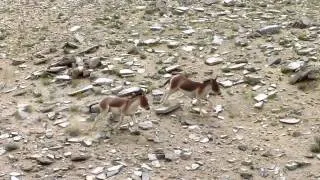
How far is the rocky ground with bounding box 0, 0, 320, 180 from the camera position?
12.2m

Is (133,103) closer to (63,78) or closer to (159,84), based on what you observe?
(159,84)

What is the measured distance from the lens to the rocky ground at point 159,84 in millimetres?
12172

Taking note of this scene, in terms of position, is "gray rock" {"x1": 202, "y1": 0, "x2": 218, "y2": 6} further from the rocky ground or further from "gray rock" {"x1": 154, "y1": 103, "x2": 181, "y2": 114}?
"gray rock" {"x1": 154, "y1": 103, "x2": 181, "y2": 114}

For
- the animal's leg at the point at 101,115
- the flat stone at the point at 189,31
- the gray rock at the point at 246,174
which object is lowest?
the gray rock at the point at 246,174

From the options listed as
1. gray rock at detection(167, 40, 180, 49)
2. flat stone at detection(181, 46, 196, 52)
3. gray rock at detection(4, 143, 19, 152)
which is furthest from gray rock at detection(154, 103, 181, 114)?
gray rock at detection(167, 40, 180, 49)

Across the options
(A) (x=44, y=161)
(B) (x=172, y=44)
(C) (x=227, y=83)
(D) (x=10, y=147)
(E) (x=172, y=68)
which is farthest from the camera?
(B) (x=172, y=44)

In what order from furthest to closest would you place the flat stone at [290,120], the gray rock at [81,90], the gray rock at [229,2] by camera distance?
the gray rock at [229,2] → the gray rock at [81,90] → the flat stone at [290,120]

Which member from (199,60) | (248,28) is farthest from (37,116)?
(248,28)

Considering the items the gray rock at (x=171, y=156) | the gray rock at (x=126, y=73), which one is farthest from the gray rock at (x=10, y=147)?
the gray rock at (x=126, y=73)

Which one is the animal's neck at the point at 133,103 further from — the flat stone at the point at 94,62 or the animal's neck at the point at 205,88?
the flat stone at the point at 94,62

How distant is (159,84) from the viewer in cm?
1545

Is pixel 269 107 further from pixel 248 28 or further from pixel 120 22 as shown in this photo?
pixel 120 22

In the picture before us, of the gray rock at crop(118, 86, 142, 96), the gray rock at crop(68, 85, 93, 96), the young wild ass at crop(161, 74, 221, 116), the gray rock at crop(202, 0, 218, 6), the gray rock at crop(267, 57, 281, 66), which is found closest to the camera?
the young wild ass at crop(161, 74, 221, 116)

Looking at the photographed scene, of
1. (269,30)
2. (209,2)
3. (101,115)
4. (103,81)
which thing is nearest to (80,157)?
(101,115)
